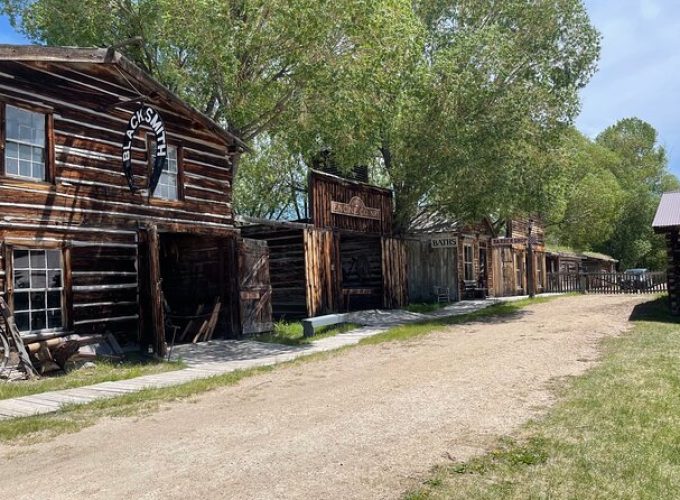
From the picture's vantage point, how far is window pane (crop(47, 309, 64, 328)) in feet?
40.5

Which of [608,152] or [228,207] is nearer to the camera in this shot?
[228,207]

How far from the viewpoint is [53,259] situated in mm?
12508

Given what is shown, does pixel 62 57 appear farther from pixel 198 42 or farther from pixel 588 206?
pixel 588 206

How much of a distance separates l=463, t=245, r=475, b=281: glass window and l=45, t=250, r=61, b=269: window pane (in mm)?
20424

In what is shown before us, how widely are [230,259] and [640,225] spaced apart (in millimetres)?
49597

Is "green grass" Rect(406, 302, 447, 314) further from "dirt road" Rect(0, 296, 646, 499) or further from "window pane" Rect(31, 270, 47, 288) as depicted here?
"window pane" Rect(31, 270, 47, 288)

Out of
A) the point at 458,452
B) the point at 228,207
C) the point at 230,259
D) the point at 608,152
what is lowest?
the point at 458,452

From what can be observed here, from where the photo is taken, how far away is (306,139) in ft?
70.9

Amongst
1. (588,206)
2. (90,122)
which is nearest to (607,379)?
(90,122)

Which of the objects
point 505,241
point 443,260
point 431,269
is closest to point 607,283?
point 505,241

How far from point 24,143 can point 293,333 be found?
8875 mm

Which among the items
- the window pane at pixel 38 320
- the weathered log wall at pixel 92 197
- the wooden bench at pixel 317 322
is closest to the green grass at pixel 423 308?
the wooden bench at pixel 317 322

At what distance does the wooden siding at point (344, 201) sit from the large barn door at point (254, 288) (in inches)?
123

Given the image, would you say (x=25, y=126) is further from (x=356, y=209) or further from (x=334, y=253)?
(x=356, y=209)
